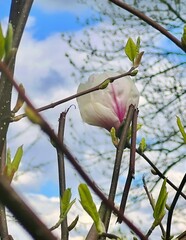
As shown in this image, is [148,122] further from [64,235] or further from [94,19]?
[64,235]

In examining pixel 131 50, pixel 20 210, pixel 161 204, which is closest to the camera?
pixel 20 210

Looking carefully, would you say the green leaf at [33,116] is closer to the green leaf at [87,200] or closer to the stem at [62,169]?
the green leaf at [87,200]

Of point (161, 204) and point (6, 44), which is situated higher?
point (6, 44)

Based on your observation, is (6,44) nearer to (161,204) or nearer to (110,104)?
(161,204)

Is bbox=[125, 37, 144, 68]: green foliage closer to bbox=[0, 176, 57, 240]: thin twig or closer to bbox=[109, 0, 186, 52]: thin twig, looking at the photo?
bbox=[109, 0, 186, 52]: thin twig

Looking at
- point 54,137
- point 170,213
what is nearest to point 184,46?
point 170,213

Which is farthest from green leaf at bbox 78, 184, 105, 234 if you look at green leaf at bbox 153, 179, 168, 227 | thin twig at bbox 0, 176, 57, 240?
thin twig at bbox 0, 176, 57, 240

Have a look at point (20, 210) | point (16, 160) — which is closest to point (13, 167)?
point (16, 160)

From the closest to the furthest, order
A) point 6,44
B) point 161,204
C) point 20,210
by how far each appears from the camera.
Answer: point 20,210 < point 6,44 < point 161,204
